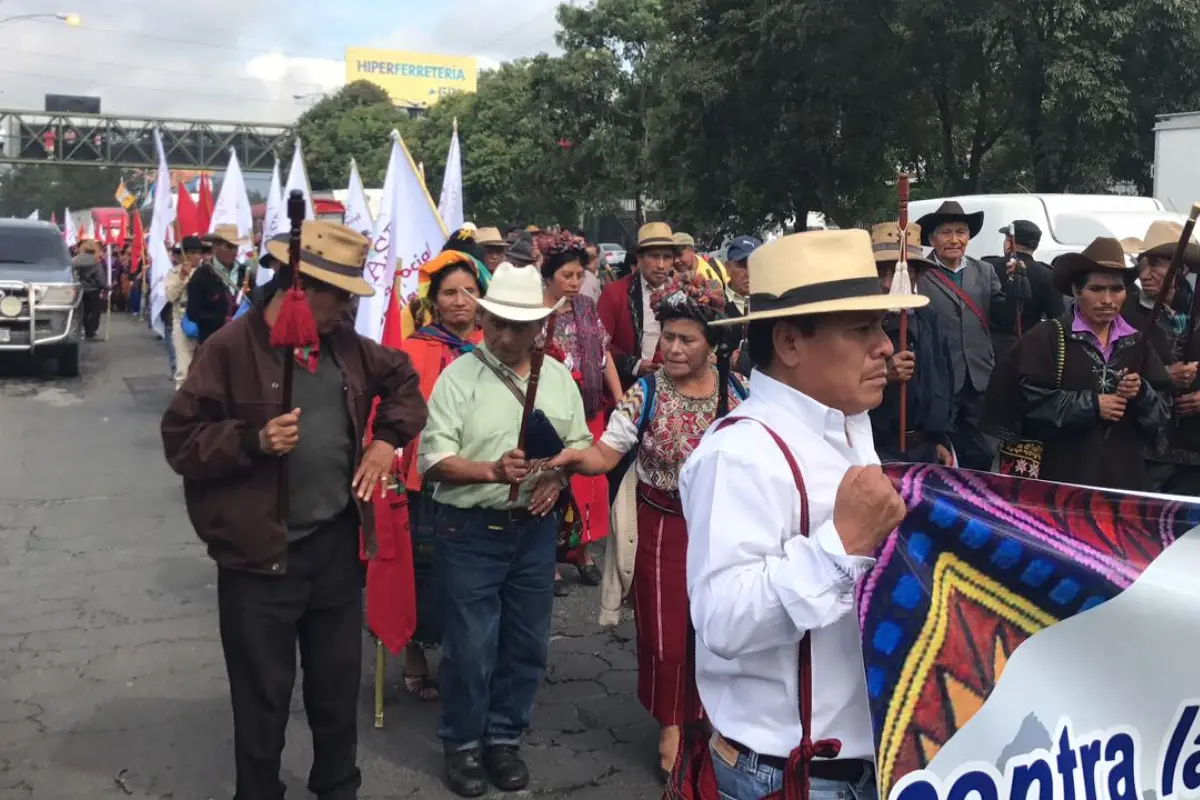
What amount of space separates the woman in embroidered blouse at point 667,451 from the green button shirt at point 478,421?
0.23 meters

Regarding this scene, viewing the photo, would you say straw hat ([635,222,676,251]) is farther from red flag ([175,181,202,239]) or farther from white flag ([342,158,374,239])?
red flag ([175,181,202,239])

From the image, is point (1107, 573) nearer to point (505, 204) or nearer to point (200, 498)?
point (200, 498)

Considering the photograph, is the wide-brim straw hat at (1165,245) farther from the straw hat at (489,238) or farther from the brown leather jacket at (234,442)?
the brown leather jacket at (234,442)

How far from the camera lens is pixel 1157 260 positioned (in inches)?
252

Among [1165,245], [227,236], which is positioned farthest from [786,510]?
[227,236]

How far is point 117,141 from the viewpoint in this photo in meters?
69.8

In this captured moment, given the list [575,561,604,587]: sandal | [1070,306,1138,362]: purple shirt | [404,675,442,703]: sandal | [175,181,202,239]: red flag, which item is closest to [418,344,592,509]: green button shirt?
[404,675,442,703]: sandal

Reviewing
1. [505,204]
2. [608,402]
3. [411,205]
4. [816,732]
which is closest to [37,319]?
[411,205]

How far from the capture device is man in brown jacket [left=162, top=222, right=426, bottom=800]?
3.68 meters

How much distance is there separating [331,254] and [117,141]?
239ft

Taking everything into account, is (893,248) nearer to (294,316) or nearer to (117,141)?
(294,316)

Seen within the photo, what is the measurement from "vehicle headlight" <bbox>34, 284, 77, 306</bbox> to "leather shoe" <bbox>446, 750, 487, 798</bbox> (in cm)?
1462

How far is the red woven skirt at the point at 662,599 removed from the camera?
4469 mm

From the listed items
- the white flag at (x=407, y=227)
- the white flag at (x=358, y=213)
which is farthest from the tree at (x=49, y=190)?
the white flag at (x=407, y=227)
